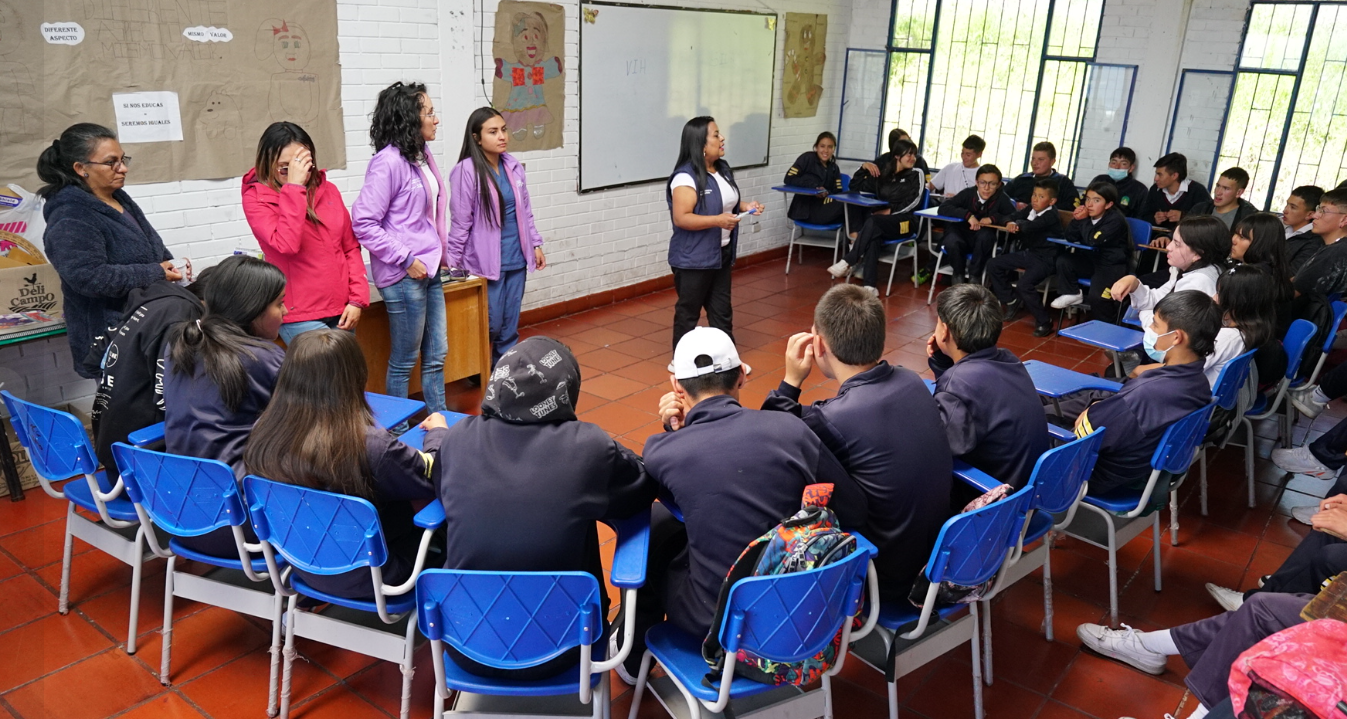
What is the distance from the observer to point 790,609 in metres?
1.95

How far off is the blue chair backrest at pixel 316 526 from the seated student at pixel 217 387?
277mm

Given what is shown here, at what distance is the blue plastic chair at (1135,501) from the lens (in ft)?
9.70

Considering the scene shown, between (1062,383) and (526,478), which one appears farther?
(1062,383)

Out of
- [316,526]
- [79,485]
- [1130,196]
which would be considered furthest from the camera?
[1130,196]

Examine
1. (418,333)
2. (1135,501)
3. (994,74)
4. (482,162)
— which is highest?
(994,74)

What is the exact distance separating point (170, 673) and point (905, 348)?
4799mm

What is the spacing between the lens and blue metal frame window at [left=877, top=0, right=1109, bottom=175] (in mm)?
8086

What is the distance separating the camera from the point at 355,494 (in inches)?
90.8

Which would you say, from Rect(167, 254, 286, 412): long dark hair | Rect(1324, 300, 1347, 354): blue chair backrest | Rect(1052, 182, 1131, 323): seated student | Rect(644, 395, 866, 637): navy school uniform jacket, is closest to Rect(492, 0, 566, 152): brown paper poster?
A: Rect(167, 254, 286, 412): long dark hair

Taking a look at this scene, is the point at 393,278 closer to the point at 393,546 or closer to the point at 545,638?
the point at 393,546

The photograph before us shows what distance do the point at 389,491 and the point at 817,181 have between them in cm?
655

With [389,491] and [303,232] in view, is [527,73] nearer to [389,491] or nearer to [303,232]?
[303,232]

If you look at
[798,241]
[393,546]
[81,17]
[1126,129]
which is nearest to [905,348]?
[798,241]

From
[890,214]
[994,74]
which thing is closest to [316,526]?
[890,214]
